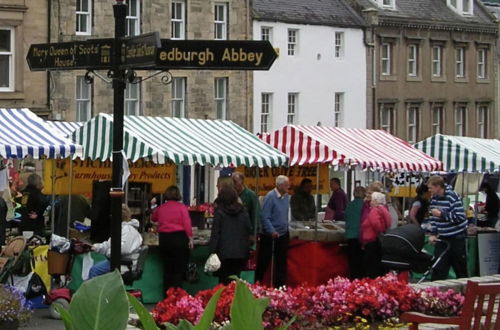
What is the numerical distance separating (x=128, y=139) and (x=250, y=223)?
2.23 meters

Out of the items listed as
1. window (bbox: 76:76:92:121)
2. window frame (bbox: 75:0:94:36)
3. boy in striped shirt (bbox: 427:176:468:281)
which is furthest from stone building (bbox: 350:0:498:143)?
boy in striped shirt (bbox: 427:176:468:281)

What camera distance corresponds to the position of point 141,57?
1034 cm

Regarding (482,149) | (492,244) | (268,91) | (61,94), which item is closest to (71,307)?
(492,244)

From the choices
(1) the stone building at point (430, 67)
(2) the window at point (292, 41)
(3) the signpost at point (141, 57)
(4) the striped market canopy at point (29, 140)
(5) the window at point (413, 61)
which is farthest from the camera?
(5) the window at point (413, 61)

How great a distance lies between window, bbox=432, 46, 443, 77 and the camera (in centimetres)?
5691

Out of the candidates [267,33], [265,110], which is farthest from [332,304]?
[267,33]

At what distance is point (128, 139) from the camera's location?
18.0 m

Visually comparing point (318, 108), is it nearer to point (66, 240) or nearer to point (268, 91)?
point (268, 91)

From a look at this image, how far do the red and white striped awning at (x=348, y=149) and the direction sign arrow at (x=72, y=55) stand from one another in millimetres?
9003

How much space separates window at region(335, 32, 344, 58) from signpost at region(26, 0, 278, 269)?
39.9m

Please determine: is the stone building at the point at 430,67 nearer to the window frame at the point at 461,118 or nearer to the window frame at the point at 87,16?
the window frame at the point at 461,118

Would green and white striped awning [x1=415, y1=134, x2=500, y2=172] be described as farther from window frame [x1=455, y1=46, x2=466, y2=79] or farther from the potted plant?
window frame [x1=455, y1=46, x2=466, y2=79]

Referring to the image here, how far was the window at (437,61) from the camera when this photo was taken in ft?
187

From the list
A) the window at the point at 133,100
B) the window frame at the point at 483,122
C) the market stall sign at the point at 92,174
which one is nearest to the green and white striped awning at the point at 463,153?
the market stall sign at the point at 92,174
